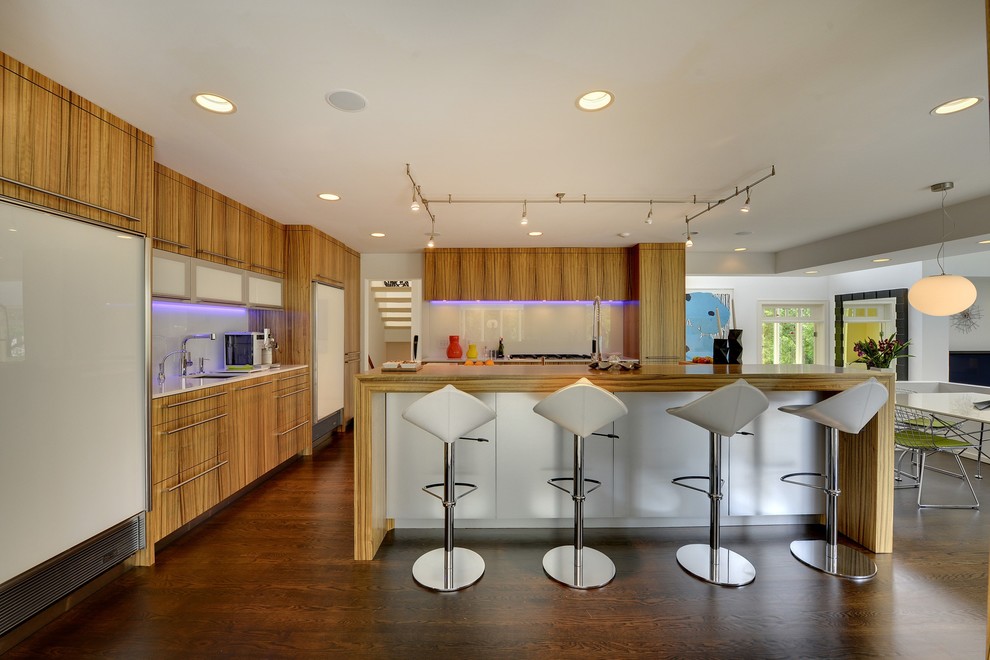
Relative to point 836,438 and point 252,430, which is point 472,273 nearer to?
point 252,430

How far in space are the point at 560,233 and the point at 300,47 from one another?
343cm

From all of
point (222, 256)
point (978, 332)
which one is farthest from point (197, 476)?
point (978, 332)

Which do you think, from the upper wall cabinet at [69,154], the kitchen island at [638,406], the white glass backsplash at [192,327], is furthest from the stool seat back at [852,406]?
the white glass backsplash at [192,327]

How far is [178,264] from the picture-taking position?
2.82m

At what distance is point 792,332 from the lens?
779 cm

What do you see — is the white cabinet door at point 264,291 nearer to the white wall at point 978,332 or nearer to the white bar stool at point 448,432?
the white bar stool at point 448,432

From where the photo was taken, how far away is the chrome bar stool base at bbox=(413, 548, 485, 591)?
2061mm

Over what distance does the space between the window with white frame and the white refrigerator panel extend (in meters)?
7.51

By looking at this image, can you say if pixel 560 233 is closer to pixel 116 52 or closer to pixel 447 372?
pixel 447 372

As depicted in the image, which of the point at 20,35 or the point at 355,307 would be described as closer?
the point at 20,35

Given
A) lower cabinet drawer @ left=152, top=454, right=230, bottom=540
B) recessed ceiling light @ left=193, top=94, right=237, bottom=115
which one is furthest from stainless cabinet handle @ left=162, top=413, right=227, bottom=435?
recessed ceiling light @ left=193, top=94, right=237, bottom=115

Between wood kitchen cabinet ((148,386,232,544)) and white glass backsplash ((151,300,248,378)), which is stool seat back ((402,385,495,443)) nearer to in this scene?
wood kitchen cabinet ((148,386,232,544))

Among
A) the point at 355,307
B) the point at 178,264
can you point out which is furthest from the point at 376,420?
the point at 355,307

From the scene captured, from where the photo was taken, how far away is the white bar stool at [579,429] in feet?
6.55
